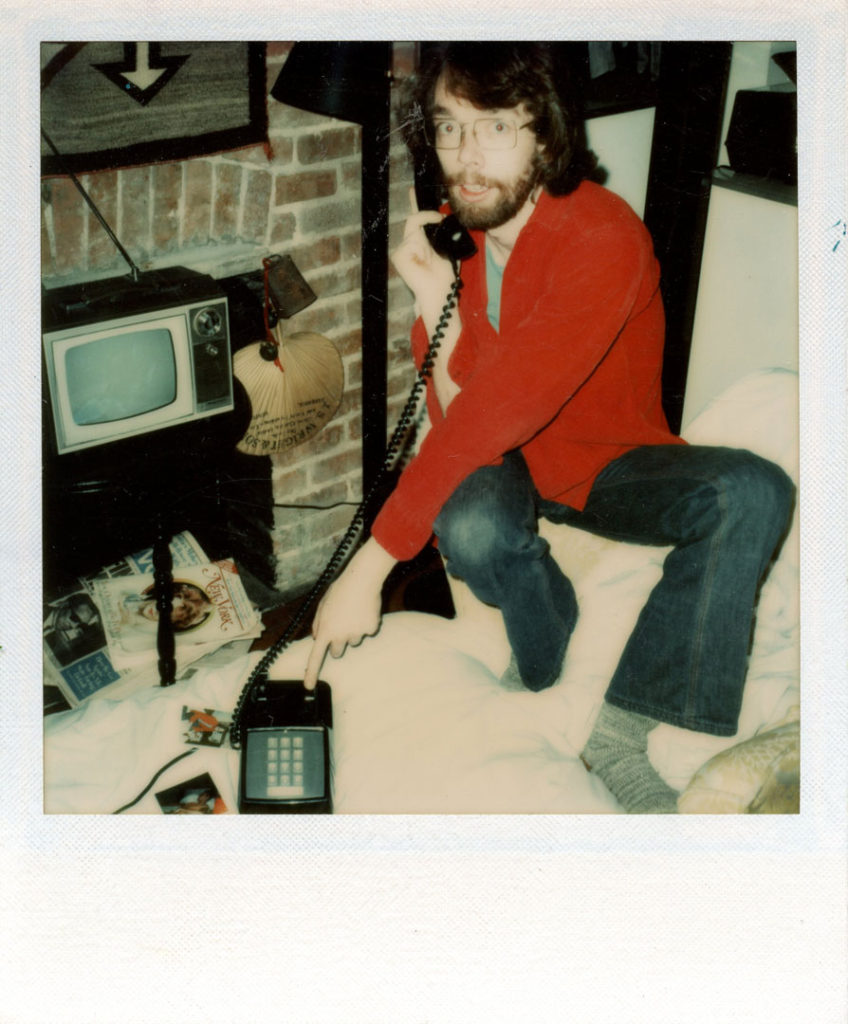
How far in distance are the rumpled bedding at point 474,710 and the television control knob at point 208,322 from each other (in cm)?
56

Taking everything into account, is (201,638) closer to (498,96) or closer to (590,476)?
(590,476)

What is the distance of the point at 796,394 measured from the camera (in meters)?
1.08

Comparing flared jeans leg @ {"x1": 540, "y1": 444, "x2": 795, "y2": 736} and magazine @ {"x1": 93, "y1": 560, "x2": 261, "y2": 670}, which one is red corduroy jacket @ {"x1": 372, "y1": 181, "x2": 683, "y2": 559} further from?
magazine @ {"x1": 93, "y1": 560, "x2": 261, "y2": 670}

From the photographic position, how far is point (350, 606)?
45.6 inches

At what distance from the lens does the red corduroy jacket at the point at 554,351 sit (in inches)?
43.4

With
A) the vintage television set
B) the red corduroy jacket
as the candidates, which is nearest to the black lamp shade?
the red corduroy jacket

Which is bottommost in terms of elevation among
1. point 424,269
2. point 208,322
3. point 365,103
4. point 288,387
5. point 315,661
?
point 315,661

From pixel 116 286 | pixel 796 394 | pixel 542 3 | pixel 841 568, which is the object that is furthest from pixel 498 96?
pixel 841 568

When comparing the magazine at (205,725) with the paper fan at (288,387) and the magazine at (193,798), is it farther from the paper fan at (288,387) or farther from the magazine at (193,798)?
the paper fan at (288,387)

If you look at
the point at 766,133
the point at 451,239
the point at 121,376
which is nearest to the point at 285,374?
the point at 121,376

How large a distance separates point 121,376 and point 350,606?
57 centimetres

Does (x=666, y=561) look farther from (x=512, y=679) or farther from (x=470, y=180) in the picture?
(x=470, y=180)

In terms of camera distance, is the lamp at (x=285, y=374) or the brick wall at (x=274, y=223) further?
the lamp at (x=285, y=374)

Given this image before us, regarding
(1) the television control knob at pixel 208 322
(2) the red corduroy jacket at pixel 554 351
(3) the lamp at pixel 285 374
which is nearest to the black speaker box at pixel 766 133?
(2) the red corduroy jacket at pixel 554 351
